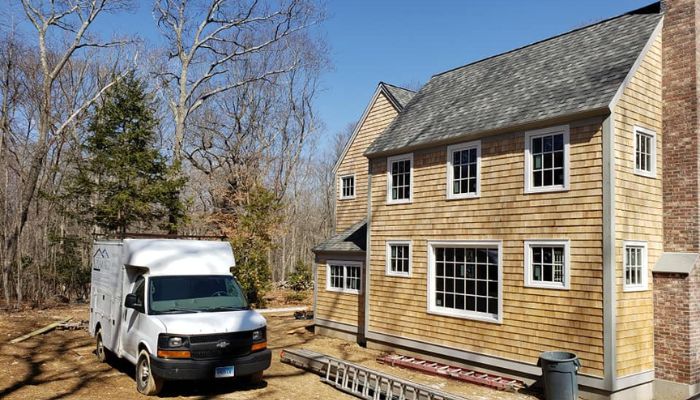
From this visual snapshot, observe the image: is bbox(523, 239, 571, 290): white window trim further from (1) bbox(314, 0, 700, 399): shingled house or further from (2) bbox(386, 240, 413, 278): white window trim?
(2) bbox(386, 240, 413, 278): white window trim

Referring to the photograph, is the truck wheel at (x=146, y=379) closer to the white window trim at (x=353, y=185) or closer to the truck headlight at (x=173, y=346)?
the truck headlight at (x=173, y=346)

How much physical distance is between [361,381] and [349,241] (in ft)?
24.0

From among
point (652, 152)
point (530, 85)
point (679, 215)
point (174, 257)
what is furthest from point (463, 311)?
point (174, 257)

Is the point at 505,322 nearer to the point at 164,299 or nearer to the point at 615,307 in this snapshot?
the point at 615,307

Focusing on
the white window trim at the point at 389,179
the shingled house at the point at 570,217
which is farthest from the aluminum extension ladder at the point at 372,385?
the white window trim at the point at 389,179

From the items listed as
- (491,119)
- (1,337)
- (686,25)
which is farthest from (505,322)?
(1,337)

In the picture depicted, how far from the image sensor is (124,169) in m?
20.8

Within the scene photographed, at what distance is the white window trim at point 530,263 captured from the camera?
32.4ft

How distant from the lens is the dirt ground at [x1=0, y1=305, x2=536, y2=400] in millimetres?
9008

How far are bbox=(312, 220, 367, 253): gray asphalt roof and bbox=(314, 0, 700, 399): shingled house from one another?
2437 millimetres

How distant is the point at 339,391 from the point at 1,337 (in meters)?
9.66

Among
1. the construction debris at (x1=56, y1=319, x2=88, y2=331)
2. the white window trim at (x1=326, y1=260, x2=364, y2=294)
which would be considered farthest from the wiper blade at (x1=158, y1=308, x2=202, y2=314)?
the construction debris at (x1=56, y1=319, x2=88, y2=331)

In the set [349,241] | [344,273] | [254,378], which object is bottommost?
[254,378]

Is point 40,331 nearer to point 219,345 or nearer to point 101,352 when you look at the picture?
point 101,352
